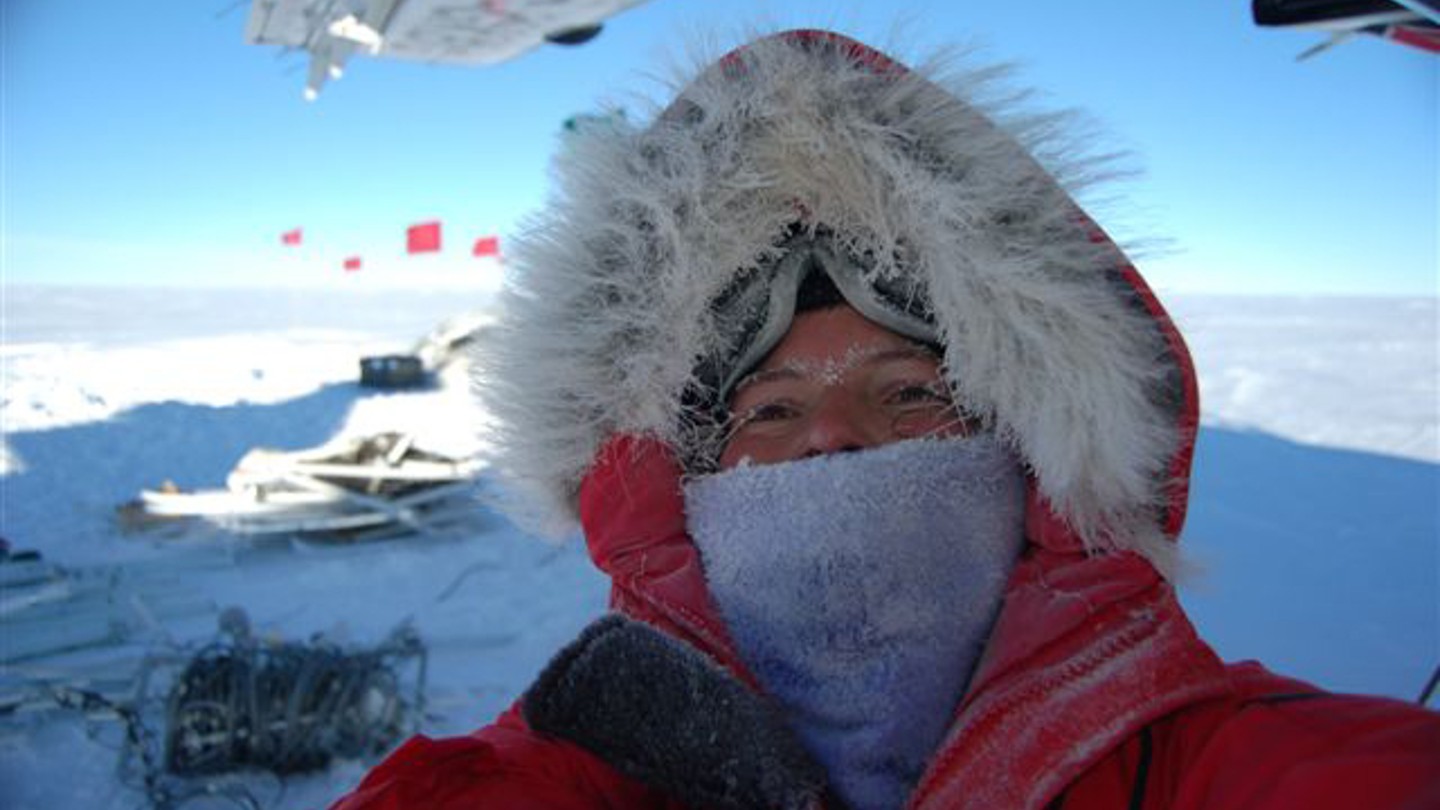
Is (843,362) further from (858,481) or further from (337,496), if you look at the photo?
(337,496)

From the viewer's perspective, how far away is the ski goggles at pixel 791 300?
1.30m

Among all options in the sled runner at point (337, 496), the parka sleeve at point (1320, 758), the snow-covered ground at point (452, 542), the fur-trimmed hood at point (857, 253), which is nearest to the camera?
the parka sleeve at point (1320, 758)

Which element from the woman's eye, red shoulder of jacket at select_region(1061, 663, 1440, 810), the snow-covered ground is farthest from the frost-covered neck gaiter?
the snow-covered ground

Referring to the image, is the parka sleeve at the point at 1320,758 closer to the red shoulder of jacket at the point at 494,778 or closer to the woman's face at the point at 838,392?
the woman's face at the point at 838,392

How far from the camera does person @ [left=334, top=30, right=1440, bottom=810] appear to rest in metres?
0.95

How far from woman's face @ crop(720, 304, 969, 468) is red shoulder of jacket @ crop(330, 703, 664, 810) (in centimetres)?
49

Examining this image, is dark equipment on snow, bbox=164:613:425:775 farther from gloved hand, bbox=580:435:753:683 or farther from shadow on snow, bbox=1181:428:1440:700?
shadow on snow, bbox=1181:428:1440:700

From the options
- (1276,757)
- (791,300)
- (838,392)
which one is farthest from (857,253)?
(1276,757)

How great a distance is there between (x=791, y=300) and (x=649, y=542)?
0.45 m

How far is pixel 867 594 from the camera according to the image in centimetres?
109

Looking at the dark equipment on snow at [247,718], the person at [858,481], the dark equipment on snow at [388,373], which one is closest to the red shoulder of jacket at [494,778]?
the person at [858,481]

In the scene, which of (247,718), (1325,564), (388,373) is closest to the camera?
(247,718)

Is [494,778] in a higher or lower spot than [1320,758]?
lower

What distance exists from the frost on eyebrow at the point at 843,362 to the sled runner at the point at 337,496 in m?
4.60
